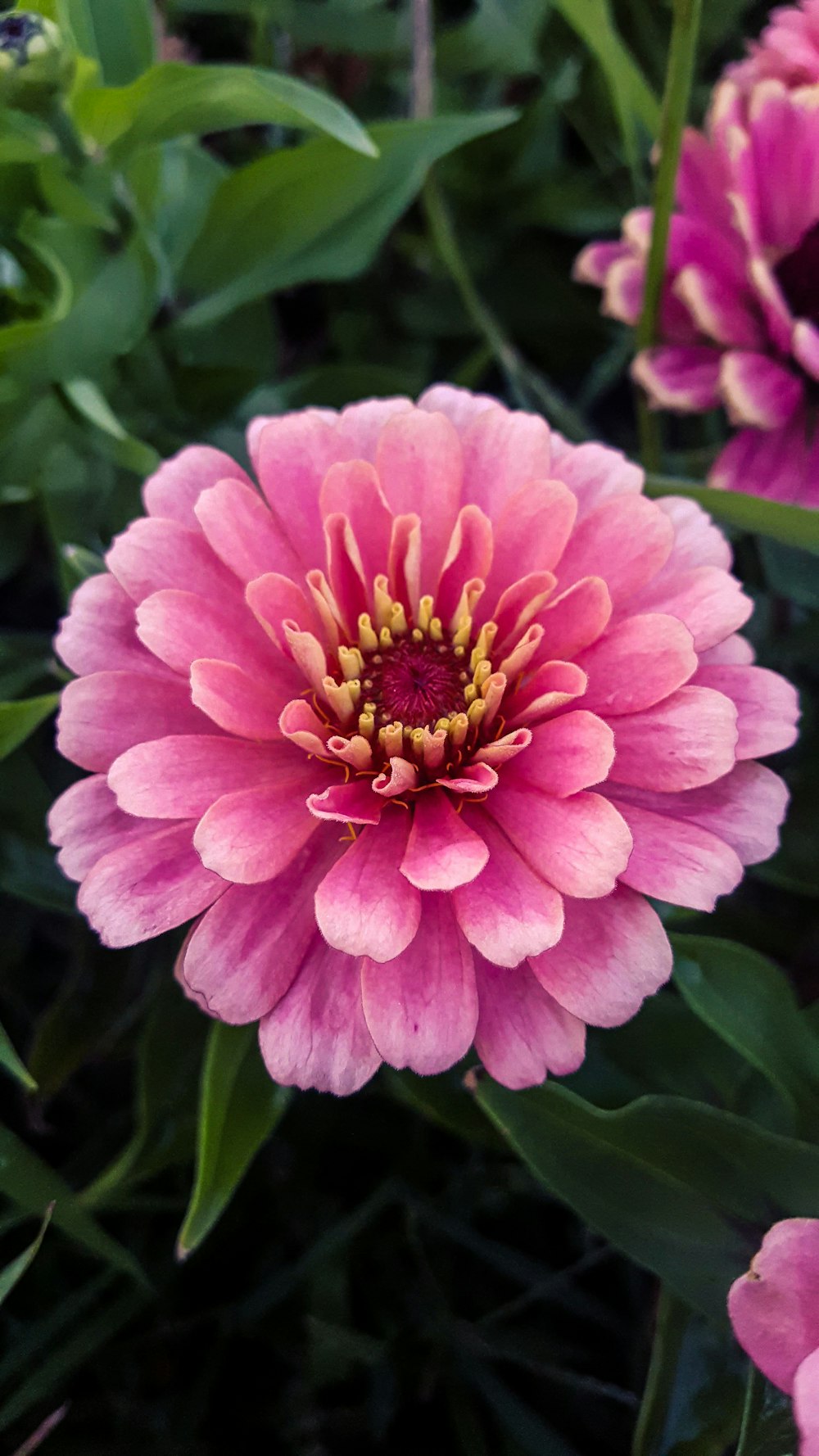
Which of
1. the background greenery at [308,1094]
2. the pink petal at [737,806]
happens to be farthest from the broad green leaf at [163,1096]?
the pink petal at [737,806]

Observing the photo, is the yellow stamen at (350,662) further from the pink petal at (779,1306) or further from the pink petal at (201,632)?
the pink petal at (779,1306)

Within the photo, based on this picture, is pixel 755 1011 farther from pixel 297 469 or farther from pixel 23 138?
pixel 23 138

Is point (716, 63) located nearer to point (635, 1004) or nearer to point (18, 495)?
point (18, 495)

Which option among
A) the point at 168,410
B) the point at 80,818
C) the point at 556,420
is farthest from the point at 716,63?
the point at 80,818

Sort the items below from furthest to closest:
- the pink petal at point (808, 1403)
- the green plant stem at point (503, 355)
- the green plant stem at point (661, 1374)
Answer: the green plant stem at point (503, 355) < the green plant stem at point (661, 1374) < the pink petal at point (808, 1403)

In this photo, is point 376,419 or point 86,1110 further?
point 86,1110

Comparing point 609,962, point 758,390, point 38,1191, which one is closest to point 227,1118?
point 38,1191
